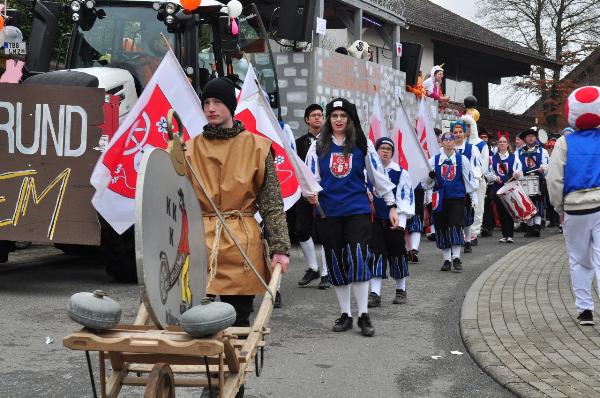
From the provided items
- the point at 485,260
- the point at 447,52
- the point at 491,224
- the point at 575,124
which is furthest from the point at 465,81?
the point at 575,124

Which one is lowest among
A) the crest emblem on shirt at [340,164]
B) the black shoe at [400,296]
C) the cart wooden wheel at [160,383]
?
the black shoe at [400,296]

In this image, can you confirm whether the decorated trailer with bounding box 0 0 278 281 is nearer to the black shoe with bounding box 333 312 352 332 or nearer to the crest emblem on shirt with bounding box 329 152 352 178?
the crest emblem on shirt with bounding box 329 152 352 178

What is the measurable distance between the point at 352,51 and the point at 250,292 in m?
13.2

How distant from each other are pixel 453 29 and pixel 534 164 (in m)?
17.2

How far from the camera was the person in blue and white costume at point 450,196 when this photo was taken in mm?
12391

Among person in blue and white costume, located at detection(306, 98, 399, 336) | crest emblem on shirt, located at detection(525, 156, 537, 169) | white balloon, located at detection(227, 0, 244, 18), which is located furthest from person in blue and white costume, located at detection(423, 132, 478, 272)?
crest emblem on shirt, located at detection(525, 156, 537, 169)

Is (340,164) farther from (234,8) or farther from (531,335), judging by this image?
(234,8)

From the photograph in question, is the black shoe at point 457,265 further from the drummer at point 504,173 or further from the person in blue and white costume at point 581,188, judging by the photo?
the drummer at point 504,173

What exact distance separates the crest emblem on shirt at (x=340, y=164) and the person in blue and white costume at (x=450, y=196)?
4.59m

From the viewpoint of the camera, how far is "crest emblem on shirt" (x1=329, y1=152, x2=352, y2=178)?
25.3 feet

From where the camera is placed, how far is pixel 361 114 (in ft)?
57.5

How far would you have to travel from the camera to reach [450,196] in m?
12.5

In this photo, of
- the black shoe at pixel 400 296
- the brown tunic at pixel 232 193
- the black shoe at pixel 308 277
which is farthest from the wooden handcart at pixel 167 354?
the black shoe at pixel 308 277

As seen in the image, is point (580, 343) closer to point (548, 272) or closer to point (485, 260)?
point (548, 272)
